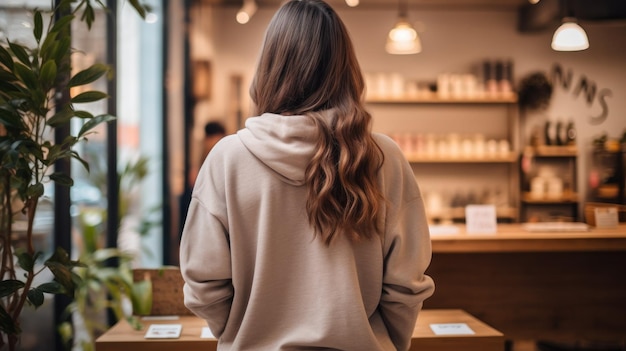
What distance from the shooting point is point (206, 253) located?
1458mm

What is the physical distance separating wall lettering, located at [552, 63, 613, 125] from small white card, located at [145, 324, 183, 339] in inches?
203

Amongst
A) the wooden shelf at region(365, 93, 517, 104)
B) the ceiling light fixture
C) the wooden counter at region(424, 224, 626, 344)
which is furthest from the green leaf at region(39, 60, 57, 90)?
the wooden shelf at region(365, 93, 517, 104)

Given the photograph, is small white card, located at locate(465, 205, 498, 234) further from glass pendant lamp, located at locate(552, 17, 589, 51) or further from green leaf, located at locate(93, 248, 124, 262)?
green leaf, located at locate(93, 248, 124, 262)

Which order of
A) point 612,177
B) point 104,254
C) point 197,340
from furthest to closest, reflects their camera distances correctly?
point 612,177
point 104,254
point 197,340

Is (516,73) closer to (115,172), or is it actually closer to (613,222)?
(613,222)

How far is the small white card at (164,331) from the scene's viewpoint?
86.4 inches

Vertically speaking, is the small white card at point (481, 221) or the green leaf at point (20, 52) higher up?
the green leaf at point (20, 52)

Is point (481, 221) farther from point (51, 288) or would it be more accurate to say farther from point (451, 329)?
point (51, 288)

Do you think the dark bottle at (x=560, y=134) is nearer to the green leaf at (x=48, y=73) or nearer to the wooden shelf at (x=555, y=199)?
the wooden shelf at (x=555, y=199)

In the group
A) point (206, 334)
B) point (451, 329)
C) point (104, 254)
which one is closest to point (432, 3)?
point (104, 254)

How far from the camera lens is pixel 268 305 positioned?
144cm

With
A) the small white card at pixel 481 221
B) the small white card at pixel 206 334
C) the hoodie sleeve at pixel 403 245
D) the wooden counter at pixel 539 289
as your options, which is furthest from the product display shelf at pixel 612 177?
the hoodie sleeve at pixel 403 245

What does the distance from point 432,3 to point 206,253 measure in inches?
227

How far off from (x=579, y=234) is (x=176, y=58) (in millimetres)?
3514
